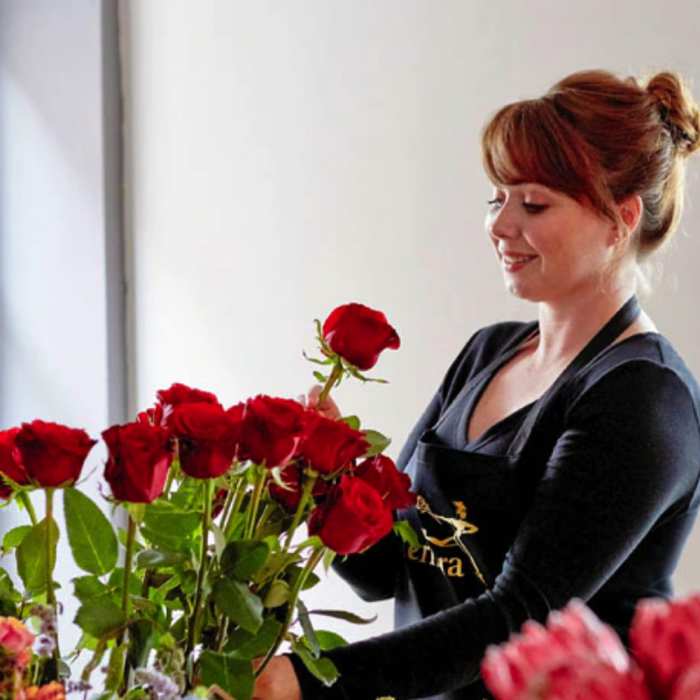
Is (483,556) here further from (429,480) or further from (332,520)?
(332,520)

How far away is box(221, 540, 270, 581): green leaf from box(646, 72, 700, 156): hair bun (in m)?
0.64

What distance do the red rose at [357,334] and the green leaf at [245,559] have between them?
192 mm

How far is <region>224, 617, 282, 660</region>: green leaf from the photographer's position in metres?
0.76

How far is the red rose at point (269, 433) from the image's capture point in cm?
73

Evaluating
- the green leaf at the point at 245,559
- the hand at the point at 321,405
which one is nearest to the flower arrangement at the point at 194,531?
the green leaf at the point at 245,559

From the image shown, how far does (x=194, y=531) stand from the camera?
80 cm

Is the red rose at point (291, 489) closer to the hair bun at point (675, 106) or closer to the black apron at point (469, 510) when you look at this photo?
the black apron at point (469, 510)

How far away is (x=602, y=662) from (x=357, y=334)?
0.59 metres

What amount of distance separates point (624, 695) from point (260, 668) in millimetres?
516

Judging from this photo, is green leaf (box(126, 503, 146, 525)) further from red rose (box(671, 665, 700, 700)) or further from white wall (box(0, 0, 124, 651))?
white wall (box(0, 0, 124, 651))

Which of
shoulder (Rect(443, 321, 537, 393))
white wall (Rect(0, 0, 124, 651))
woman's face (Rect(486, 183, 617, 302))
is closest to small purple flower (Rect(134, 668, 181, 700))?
woman's face (Rect(486, 183, 617, 302))

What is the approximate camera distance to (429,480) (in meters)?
1.15

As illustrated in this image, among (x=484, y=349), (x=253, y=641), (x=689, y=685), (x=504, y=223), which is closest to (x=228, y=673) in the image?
(x=253, y=641)

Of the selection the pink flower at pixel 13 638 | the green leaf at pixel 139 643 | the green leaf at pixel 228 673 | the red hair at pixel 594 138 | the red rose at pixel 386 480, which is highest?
the red hair at pixel 594 138
